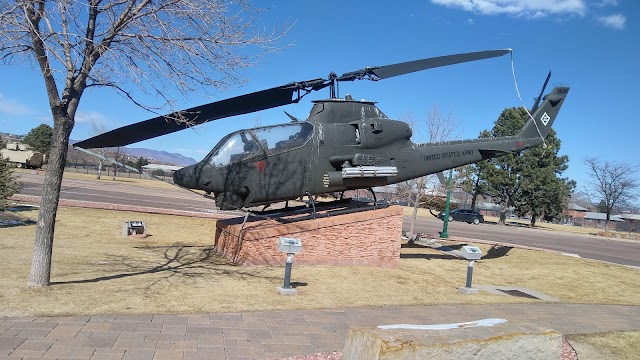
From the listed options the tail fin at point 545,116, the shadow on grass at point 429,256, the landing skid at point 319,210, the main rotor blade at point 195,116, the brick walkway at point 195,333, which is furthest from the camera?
the tail fin at point 545,116

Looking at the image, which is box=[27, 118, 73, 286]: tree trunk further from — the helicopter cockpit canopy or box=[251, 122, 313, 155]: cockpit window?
box=[251, 122, 313, 155]: cockpit window

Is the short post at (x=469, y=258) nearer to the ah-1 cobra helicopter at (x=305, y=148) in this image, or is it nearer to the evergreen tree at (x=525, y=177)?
the ah-1 cobra helicopter at (x=305, y=148)

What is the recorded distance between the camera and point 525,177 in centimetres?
4884

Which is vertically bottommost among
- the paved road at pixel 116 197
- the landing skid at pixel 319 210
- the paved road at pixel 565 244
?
the paved road at pixel 565 244

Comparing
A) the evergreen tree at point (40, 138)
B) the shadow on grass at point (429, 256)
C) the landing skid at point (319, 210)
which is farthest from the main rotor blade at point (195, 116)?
the evergreen tree at point (40, 138)

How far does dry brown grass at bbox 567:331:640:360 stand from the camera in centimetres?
596

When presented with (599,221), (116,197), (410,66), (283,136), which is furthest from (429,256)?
(599,221)

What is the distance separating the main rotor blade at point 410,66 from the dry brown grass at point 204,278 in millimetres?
4556

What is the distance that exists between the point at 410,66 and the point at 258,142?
403 centimetres

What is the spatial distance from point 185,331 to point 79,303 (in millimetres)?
1723

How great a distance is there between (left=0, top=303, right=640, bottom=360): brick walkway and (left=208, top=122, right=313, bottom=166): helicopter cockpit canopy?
13.2ft

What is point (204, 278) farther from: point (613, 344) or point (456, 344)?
point (613, 344)

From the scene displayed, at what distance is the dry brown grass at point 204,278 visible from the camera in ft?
20.2

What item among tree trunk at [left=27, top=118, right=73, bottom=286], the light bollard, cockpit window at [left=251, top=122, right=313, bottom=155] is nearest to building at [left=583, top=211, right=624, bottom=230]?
cockpit window at [left=251, top=122, right=313, bottom=155]
